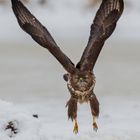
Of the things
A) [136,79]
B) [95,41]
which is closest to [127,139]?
[95,41]

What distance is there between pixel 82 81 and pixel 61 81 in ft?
29.4

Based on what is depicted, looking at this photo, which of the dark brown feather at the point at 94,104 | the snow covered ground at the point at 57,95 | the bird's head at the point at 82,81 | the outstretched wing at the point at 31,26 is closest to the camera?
the bird's head at the point at 82,81

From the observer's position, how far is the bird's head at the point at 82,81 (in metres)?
8.16

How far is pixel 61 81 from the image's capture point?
17125 mm

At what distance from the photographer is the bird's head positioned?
8.16 meters

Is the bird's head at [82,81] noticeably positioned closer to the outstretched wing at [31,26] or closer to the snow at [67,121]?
the outstretched wing at [31,26]

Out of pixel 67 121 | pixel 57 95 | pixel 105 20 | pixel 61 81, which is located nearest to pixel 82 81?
pixel 105 20

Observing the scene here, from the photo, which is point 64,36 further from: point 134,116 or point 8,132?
point 8,132

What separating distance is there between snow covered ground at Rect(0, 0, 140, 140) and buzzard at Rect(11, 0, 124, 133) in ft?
5.68

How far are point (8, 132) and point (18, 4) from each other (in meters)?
1.93

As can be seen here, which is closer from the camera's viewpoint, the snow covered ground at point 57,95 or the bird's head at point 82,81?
the bird's head at point 82,81

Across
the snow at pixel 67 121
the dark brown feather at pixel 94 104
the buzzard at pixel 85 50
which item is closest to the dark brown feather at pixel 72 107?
the buzzard at pixel 85 50

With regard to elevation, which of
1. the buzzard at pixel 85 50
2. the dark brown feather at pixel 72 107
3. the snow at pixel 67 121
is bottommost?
the dark brown feather at pixel 72 107

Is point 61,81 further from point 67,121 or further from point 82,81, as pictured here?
point 82,81
